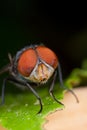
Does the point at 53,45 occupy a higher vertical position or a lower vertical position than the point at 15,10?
lower

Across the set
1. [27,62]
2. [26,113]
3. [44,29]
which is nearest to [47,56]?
[27,62]

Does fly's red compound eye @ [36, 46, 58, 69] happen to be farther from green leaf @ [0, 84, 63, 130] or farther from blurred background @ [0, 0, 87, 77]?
blurred background @ [0, 0, 87, 77]

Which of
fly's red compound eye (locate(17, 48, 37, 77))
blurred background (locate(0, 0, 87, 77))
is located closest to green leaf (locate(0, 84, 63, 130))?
fly's red compound eye (locate(17, 48, 37, 77))

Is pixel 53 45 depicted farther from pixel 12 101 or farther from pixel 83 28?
pixel 12 101

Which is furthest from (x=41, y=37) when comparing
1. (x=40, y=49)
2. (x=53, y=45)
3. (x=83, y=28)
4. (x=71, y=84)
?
(x=40, y=49)

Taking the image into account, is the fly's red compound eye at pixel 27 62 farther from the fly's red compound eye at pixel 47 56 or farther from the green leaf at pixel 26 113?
the green leaf at pixel 26 113

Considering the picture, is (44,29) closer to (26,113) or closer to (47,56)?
(47,56)
